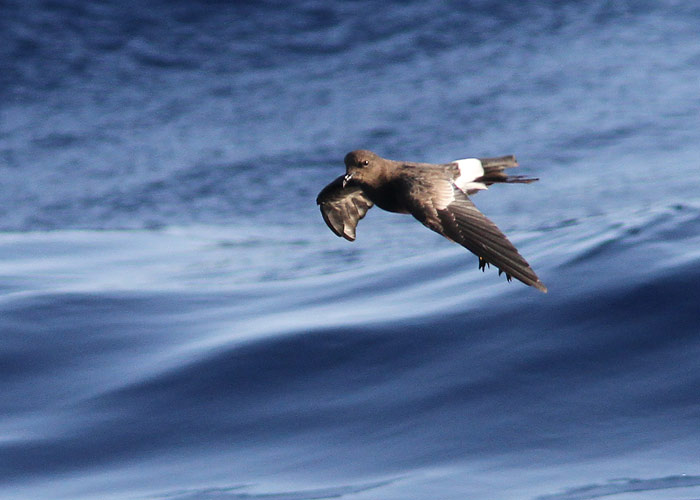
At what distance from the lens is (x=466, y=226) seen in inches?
248

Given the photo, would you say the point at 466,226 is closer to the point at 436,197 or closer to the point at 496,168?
the point at 436,197

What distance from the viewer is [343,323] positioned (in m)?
13.1

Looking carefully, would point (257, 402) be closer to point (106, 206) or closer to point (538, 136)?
point (106, 206)

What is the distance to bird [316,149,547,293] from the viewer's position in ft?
19.9

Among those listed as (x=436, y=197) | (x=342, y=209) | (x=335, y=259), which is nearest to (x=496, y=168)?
(x=436, y=197)

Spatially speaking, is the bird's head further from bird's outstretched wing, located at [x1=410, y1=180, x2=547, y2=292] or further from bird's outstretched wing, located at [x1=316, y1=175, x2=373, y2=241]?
bird's outstretched wing, located at [x1=316, y1=175, x2=373, y2=241]

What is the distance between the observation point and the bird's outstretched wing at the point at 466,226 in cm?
596

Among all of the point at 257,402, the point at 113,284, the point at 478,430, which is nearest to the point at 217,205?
the point at 113,284

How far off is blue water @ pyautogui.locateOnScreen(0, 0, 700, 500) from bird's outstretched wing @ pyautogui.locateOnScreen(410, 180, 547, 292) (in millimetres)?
3957

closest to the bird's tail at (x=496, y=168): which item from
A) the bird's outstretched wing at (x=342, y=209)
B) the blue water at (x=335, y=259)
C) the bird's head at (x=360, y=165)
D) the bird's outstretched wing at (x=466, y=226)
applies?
the bird's outstretched wing at (x=466, y=226)

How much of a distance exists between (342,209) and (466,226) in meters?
1.60

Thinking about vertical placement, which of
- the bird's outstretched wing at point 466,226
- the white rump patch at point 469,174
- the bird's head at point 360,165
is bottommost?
the bird's outstretched wing at point 466,226

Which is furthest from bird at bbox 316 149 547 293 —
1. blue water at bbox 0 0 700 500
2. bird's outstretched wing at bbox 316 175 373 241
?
blue water at bbox 0 0 700 500

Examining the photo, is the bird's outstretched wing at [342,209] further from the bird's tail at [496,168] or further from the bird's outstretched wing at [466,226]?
the bird's outstretched wing at [466,226]
